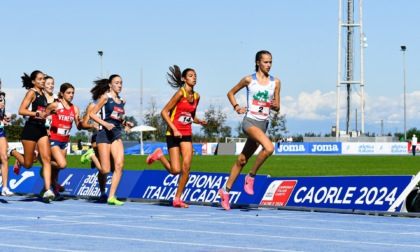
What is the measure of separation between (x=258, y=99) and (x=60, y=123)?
428 cm

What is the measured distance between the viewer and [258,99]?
15.2m

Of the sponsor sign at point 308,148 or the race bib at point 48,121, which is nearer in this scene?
the race bib at point 48,121

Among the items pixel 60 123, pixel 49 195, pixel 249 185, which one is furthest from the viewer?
pixel 60 123

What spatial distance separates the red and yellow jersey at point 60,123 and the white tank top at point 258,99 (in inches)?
159

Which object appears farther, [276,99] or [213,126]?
[213,126]

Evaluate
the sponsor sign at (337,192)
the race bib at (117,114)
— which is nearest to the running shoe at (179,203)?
the sponsor sign at (337,192)

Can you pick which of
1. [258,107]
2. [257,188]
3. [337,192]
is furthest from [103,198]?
[337,192]

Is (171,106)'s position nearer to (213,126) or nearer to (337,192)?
(337,192)

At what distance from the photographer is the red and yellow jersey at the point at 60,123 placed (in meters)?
17.8

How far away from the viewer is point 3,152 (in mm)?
17984

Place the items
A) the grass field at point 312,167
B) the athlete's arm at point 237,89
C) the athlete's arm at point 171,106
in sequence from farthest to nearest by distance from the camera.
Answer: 1. the grass field at point 312,167
2. the athlete's arm at point 171,106
3. the athlete's arm at point 237,89

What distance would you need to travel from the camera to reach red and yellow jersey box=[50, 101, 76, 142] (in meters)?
17.8

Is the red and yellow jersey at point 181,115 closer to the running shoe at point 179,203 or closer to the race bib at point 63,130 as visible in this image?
the running shoe at point 179,203

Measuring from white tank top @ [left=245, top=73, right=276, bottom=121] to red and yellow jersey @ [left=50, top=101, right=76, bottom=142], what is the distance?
13.3ft
